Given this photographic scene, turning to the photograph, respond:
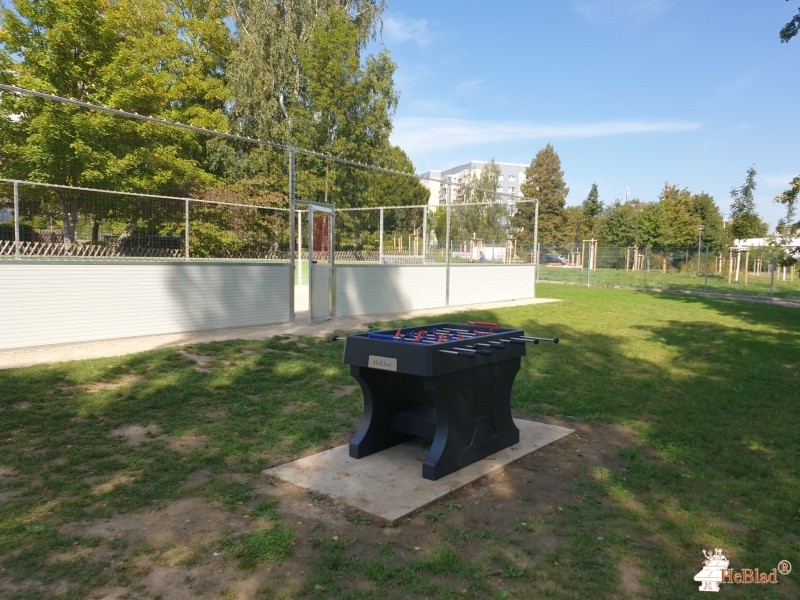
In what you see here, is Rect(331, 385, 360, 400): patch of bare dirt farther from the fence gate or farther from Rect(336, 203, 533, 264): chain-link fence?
Rect(336, 203, 533, 264): chain-link fence

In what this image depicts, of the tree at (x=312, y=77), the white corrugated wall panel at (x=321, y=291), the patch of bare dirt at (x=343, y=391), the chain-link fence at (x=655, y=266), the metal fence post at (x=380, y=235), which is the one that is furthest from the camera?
the chain-link fence at (x=655, y=266)

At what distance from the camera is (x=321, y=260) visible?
12.1 metres

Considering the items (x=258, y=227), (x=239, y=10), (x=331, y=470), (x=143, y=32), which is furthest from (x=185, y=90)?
(x=331, y=470)

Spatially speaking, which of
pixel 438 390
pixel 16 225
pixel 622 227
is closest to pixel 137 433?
pixel 438 390

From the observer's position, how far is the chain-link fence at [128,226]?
920cm

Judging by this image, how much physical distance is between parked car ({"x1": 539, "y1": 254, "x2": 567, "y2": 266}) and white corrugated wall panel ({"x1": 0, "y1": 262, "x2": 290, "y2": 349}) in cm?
2881

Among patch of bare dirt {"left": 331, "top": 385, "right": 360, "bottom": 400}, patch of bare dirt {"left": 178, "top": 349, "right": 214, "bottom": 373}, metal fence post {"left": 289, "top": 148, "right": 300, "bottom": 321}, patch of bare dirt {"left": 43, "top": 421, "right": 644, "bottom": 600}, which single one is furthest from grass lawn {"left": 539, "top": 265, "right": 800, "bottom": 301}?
patch of bare dirt {"left": 43, "top": 421, "right": 644, "bottom": 600}

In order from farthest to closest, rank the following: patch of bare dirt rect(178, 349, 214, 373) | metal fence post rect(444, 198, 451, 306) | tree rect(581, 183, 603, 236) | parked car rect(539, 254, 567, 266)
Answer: tree rect(581, 183, 603, 236) < parked car rect(539, 254, 567, 266) < metal fence post rect(444, 198, 451, 306) < patch of bare dirt rect(178, 349, 214, 373)

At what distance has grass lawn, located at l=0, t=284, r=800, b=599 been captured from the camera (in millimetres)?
2623

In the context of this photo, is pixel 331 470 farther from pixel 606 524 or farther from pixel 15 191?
pixel 15 191

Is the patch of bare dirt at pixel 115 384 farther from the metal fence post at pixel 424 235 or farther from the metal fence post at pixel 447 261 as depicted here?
the metal fence post at pixel 424 235

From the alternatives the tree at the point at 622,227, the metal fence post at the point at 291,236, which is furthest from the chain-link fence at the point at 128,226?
the tree at the point at 622,227

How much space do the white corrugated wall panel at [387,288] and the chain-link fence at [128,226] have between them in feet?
6.80

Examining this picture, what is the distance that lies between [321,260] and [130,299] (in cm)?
426
